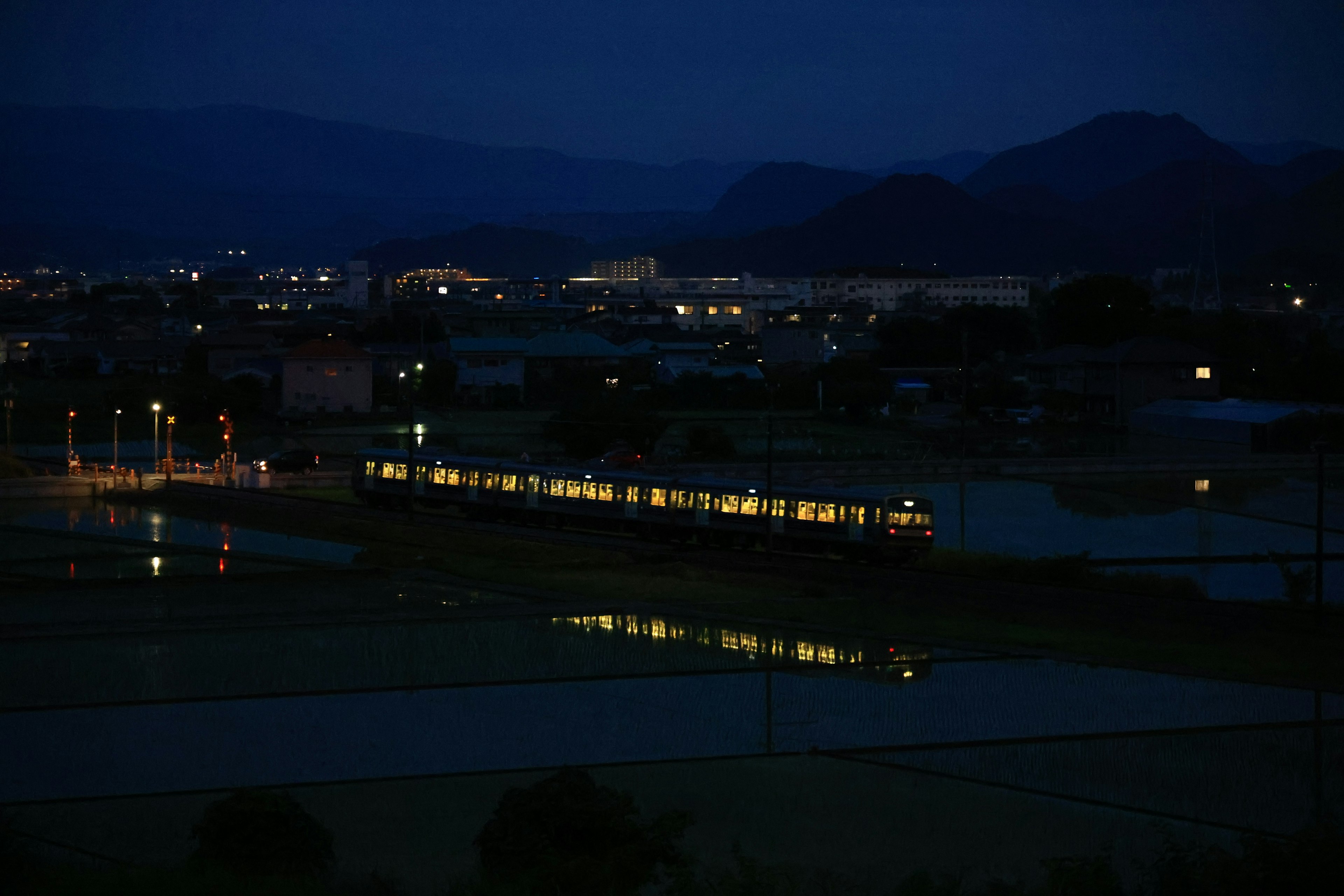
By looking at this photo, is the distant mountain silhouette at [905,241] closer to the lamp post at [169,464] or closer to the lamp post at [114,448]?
the lamp post at [114,448]

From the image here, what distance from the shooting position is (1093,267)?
167000 mm

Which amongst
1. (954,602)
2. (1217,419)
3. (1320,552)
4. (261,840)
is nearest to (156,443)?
(954,602)

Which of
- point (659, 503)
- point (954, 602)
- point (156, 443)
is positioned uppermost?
point (156, 443)

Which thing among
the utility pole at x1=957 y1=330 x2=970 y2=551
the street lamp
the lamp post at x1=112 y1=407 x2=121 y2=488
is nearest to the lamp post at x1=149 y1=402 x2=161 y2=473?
the street lamp

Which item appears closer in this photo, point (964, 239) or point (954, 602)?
point (954, 602)

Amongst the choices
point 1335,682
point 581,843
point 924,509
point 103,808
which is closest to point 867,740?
A: point 581,843

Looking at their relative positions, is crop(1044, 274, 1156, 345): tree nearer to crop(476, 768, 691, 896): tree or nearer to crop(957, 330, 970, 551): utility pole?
crop(957, 330, 970, 551): utility pole

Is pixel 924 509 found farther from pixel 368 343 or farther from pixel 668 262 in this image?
pixel 668 262

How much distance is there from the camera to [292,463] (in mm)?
31516

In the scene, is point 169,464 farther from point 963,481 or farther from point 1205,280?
point 1205,280

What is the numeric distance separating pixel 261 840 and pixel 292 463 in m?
24.7

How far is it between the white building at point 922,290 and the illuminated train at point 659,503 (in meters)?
74.9

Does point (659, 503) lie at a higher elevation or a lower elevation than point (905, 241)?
lower

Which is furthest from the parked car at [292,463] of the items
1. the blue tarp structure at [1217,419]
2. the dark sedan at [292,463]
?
the blue tarp structure at [1217,419]
